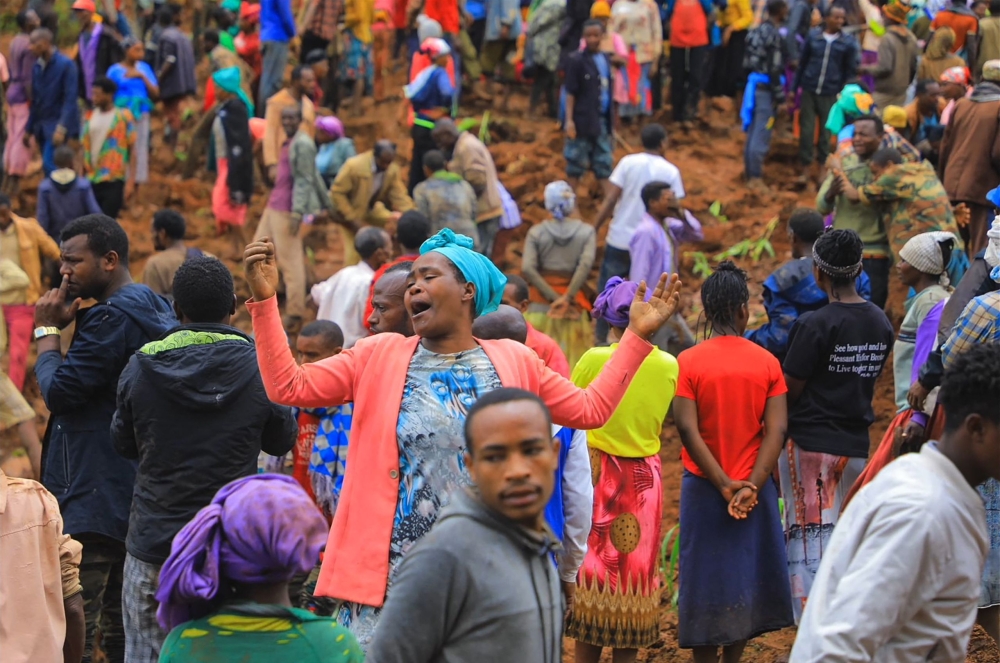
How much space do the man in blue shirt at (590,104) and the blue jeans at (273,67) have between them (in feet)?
12.9

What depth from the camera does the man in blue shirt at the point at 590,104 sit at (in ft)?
39.7

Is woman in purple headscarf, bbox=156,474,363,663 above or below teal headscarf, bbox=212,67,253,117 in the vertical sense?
above

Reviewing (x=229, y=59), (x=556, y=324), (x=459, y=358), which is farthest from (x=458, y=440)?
(x=229, y=59)

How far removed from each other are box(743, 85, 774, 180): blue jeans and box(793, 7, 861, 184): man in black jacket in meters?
0.44

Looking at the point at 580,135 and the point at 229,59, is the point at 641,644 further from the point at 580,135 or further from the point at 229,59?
the point at 229,59

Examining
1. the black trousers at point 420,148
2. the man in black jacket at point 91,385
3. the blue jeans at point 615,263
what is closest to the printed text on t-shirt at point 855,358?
the man in black jacket at point 91,385

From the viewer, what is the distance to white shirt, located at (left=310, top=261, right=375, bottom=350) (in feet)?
27.0

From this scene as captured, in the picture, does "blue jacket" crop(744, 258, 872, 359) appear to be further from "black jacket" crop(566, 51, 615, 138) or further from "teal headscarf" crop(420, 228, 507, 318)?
"black jacket" crop(566, 51, 615, 138)

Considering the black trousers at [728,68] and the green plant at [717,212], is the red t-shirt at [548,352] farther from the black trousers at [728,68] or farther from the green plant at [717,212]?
the black trousers at [728,68]

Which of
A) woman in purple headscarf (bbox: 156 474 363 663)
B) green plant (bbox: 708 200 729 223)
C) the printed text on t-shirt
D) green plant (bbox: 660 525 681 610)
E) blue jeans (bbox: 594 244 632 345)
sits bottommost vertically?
green plant (bbox: 660 525 681 610)

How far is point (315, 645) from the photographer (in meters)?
2.82

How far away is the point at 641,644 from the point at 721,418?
3.52 ft

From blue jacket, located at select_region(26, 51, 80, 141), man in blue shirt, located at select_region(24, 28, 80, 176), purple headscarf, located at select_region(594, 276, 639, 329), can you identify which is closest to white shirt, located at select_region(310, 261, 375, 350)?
purple headscarf, located at select_region(594, 276, 639, 329)

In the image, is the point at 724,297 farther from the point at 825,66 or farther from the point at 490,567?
the point at 825,66
